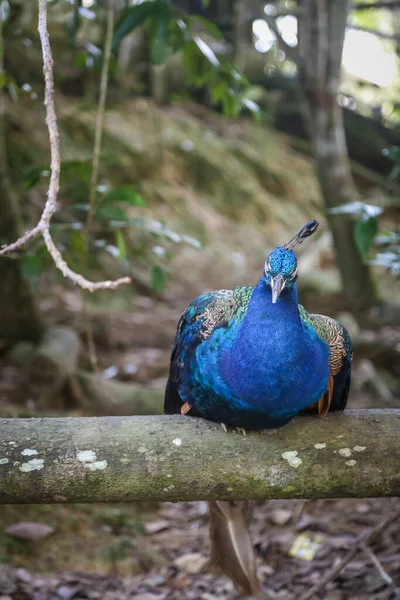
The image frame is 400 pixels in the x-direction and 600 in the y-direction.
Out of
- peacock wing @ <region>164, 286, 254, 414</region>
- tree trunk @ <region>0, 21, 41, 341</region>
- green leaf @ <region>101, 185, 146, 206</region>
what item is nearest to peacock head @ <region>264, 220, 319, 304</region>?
peacock wing @ <region>164, 286, 254, 414</region>

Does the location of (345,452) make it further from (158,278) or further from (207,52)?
(207,52)

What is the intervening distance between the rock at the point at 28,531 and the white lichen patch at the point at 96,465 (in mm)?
1237

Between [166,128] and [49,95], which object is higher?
[49,95]

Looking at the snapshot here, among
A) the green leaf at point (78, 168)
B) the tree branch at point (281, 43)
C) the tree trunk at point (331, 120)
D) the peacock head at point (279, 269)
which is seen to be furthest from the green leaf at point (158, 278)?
the tree branch at point (281, 43)

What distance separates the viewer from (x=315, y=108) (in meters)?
5.02

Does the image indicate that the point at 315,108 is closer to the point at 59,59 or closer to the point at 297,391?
the point at 297,391

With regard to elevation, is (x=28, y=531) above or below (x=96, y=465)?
below

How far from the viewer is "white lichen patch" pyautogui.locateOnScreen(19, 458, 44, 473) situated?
2.18 metres

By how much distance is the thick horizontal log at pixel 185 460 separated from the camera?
221 centimetres

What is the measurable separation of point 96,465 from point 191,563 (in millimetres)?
1461

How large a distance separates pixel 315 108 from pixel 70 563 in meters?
3.77

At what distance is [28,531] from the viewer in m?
3.21

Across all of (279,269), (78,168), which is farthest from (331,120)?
(279,269)

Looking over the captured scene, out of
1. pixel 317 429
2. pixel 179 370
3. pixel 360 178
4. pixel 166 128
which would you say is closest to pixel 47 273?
pixel 166 128
